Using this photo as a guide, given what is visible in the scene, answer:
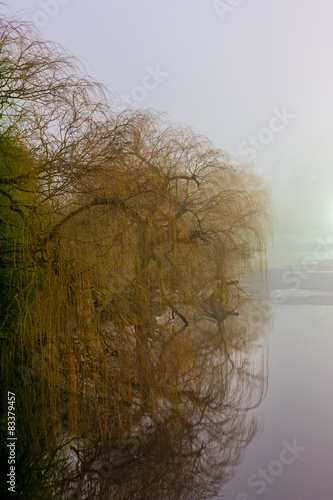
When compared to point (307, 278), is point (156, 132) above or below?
below

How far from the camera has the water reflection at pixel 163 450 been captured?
4.66 m

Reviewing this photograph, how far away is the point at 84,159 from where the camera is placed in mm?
5234

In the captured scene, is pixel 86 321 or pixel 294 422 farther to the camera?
pixel 294 422

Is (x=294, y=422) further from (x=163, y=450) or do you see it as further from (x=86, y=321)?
(x=86, y=321)

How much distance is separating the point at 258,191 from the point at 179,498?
1200cm

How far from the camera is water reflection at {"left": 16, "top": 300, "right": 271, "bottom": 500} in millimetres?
4664

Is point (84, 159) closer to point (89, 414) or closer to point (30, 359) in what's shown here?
point (30, 359)

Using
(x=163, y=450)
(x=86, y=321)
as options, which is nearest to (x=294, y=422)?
(x=163, y=450)

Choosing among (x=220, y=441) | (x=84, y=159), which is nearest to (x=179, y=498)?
(x=220, y=441)

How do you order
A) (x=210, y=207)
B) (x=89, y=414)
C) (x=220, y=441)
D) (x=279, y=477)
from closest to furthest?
(x=279, y=477)
(x=89, y=414)
(x=220, y=441)
(x=210, y=207)

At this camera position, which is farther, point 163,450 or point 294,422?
point 294,422

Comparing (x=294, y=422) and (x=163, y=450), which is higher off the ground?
(x=294, y=422)

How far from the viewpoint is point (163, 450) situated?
528cm

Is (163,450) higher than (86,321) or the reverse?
the reverse
